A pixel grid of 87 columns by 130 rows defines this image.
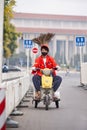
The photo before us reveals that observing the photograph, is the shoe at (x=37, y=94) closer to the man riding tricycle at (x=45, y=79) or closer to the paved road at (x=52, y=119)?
the man riding tricycle at (x=45, y=79)

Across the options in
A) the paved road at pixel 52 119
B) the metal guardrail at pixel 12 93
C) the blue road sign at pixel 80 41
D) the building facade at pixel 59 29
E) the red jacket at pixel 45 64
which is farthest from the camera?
the building facade at pixel 59 29

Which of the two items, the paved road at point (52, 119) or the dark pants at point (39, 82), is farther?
the dark pants at point (39, 82)

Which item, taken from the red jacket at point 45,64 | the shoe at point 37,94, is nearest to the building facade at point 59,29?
the red jacket at point 45,64

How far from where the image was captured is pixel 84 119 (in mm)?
14180

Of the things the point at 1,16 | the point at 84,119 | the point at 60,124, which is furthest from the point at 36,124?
the point at 1,16

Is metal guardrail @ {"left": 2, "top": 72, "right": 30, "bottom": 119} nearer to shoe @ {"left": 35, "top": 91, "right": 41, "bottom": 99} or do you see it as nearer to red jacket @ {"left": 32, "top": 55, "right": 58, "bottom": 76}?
shoe @ {"left": 35, "top": 91, "right": 41, "bottom": 99}

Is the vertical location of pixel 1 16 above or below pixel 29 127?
above

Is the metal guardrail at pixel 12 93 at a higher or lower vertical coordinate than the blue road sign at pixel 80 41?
lower

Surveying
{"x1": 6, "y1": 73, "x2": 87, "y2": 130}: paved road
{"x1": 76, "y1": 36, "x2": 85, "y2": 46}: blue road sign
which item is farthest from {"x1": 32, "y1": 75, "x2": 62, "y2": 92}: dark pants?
{"x1": 76, "y1": 36, "x2": 85, "y2": 46}: blue road sign

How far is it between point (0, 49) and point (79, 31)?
154m

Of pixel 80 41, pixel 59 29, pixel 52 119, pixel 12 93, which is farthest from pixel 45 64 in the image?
pixel 59 29

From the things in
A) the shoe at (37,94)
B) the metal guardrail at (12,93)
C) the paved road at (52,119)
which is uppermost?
the metal guardrail at (12,93)

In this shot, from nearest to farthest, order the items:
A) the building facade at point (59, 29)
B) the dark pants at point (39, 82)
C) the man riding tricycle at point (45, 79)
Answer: the man riding tricycle at point (45, 79) → the dark pants at point (39, 82) → the building facade at point (59, 29)

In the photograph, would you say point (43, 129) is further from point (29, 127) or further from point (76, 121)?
point (76, 121)
